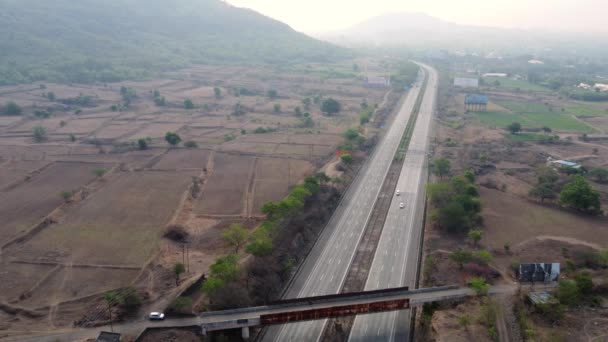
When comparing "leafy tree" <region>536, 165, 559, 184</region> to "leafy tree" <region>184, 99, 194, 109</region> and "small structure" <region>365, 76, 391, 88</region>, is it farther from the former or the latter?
"small structure" <region>365, 76, 391, 88</region>

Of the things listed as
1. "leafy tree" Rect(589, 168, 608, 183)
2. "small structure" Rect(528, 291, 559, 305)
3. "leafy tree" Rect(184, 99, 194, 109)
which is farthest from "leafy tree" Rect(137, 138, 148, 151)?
"leafy tree" Rect(589, 168, 608, 183)

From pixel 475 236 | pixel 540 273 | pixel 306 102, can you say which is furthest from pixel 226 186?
pixel 306 102

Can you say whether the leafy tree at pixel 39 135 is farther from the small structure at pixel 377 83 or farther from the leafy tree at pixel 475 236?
the small structure at pixel 377 83

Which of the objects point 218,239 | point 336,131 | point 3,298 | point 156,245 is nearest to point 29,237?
point 3,298

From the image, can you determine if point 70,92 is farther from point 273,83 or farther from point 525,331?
point 525,331

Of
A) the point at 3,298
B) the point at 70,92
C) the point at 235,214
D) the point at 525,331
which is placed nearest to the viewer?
the point at 525,331

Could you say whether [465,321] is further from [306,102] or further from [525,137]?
[306,102]
